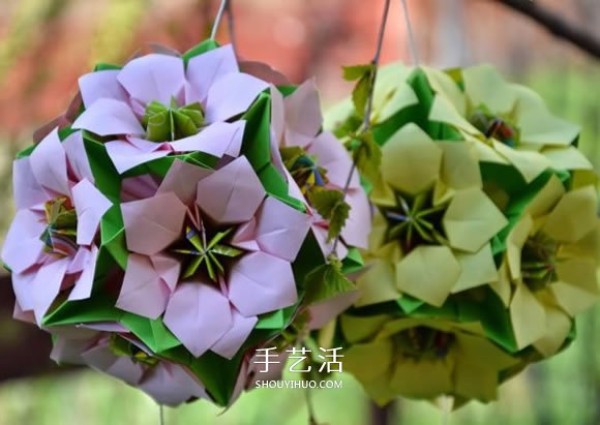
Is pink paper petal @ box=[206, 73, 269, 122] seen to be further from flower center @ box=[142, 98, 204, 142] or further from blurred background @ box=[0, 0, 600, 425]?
blurred background @ box=[0, 0, 600, 425]

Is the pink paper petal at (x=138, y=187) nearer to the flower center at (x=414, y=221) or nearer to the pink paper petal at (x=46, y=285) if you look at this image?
the pink paper petal at (x=46, y=285)

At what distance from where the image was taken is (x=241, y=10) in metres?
1.76

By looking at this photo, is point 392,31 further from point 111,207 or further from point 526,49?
point 111,207

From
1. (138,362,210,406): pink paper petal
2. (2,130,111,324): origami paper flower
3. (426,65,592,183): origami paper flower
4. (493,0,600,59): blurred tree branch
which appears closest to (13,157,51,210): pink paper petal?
(2,130,111,324): origami paper flower

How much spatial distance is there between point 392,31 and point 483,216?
1415mm

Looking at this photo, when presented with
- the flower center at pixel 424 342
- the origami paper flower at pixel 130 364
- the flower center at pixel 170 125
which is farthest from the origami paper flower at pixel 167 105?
the flower center at pixel 424 342

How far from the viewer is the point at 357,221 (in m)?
0.43

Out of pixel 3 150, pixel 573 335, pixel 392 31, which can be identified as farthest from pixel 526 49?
pixel 573 335

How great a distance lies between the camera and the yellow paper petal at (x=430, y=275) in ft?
1.50

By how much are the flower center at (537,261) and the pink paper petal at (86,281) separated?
0.25 m

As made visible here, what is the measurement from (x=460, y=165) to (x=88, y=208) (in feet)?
0.68

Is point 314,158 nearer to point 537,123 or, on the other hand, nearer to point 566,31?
point 537,123

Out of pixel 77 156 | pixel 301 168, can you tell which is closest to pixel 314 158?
pixel 301 168

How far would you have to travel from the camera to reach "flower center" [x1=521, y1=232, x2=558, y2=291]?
1.62 feet
